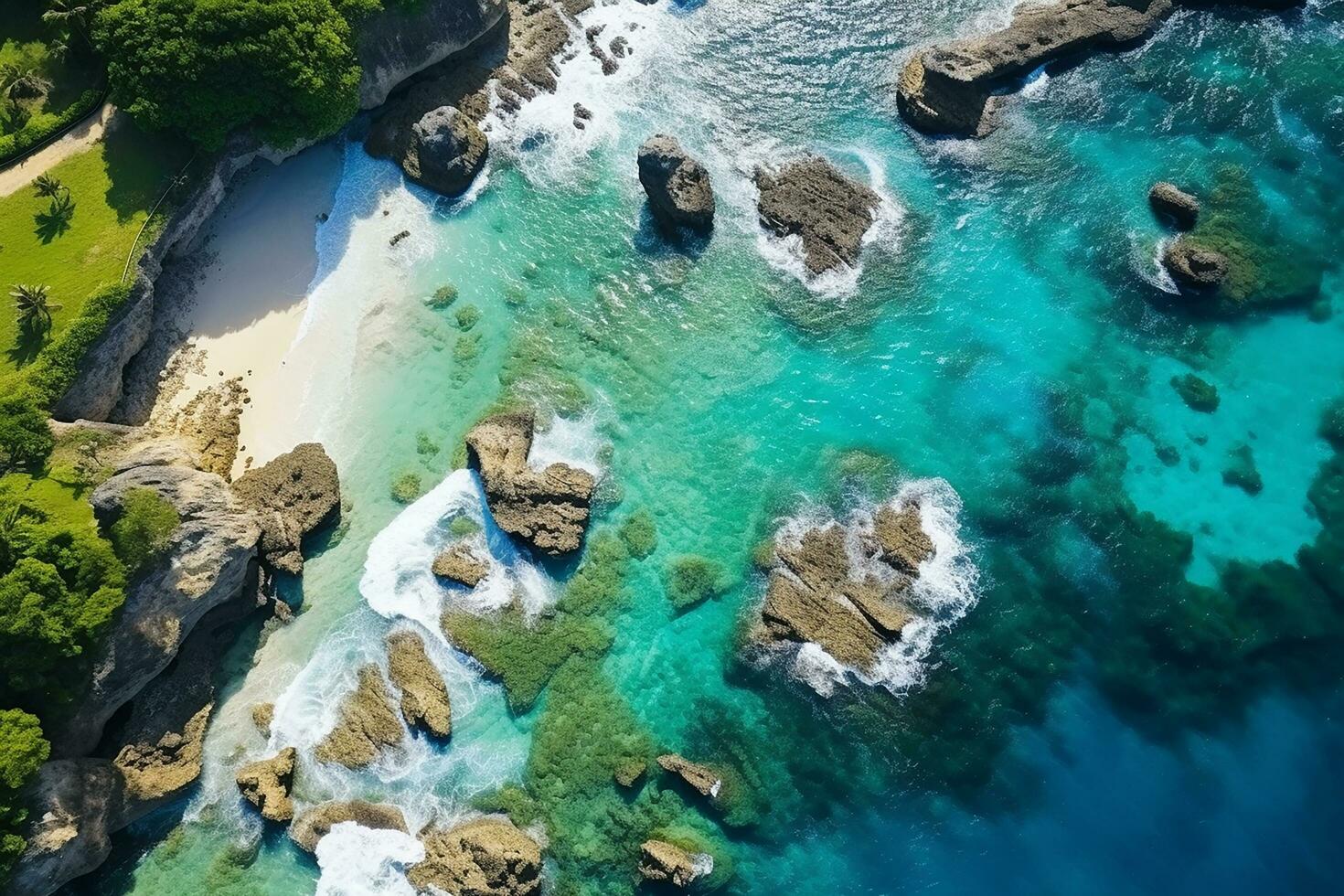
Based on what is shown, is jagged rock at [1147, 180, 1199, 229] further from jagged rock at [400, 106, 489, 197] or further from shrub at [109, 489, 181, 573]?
shrub at [109, 489, 181, 573]

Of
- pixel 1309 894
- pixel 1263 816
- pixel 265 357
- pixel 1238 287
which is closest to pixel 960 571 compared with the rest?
pixel 1263 816

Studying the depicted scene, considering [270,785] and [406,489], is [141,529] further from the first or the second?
[270,785]

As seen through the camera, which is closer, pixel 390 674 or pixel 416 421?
pixel 390 674

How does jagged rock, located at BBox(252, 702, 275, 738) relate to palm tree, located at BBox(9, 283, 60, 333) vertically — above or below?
below

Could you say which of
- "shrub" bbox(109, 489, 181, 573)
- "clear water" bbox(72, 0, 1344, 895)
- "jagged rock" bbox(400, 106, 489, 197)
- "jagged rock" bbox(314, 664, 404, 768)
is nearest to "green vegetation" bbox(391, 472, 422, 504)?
"clear water" bbox(72, 0, 1344, 895)

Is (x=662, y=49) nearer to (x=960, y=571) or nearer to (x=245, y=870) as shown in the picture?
(x=960, y=571)

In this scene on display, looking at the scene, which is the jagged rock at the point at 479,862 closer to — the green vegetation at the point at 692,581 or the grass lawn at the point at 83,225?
the green vegetation at the point at 692,581
